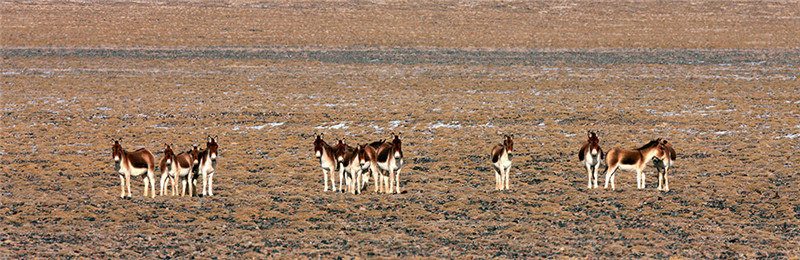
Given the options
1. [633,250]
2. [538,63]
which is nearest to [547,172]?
[633,250]

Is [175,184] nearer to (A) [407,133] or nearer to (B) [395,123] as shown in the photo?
(A) [407,133]

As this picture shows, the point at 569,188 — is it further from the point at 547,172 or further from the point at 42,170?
the point at 42,170

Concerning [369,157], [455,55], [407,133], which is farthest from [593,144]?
[455,55]

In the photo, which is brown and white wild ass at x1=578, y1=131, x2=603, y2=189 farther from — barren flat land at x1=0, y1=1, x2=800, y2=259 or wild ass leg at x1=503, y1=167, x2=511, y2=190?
wild ass leg at x1=503, y1=167, x2=511, y2=190

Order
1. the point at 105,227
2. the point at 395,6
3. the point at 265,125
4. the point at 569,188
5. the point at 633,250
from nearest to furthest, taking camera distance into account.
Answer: the point at 633,250 → the point at 105,227 → the point at 569,188 → the point at 265,125 → the point at 395,6

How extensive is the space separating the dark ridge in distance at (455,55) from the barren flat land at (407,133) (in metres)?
0.31

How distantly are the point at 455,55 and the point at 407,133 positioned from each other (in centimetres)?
2406

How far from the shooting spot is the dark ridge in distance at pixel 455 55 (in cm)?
4084

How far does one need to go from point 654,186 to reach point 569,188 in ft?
5.96

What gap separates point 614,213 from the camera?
12.6m

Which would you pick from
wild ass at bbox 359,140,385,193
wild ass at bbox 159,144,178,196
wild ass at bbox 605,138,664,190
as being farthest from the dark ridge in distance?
wild ass at bbox 159,144,178,196

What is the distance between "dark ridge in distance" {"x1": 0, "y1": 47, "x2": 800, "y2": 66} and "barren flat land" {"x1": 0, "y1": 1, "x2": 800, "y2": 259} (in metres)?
0.31

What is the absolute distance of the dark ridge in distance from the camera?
134 ft

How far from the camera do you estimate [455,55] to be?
44.6m
